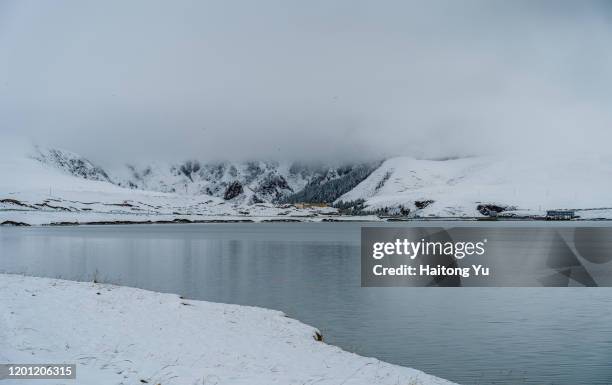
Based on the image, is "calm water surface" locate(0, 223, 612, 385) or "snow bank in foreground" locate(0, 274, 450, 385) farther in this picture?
"calm water surface" locate(0, 223, 612, 385)

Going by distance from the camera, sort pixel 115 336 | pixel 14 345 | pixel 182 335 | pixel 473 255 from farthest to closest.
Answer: pixel 473 255
pixel 182 335
pixel 115 336
pixel 14 345

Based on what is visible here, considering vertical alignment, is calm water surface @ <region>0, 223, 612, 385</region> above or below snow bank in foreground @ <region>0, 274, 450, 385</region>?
below

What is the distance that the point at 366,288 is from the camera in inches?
1826

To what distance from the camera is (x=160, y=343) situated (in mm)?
20656

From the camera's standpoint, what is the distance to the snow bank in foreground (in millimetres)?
16797

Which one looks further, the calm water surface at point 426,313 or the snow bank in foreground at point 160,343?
the calm water surface at point 426,313

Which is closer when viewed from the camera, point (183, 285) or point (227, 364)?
point (227, 364)

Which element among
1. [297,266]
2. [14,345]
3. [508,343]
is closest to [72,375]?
[14,345]

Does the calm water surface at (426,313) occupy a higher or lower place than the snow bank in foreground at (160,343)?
lower

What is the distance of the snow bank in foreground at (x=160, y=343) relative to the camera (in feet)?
55.1

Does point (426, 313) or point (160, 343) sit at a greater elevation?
point (160, 343)

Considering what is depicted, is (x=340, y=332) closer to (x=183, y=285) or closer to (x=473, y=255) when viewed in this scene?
(x=183, y=285)

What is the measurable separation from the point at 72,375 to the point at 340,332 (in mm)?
17159

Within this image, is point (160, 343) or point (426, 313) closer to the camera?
point (160, 343)
